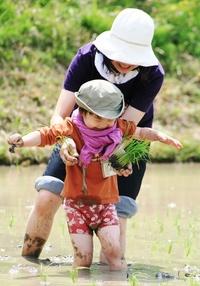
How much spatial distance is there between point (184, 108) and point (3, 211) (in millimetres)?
5168

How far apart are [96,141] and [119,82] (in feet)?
1.45

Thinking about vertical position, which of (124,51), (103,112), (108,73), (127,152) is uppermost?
(124,51)

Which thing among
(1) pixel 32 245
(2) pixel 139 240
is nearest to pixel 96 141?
(1) pixel 32 245

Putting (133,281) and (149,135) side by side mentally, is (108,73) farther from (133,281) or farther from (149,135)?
(133,281)

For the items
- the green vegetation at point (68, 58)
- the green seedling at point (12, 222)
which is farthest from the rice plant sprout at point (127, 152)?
the green vegetation at point (68, 58)

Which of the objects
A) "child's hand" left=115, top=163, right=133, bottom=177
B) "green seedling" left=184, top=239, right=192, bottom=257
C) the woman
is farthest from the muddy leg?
"green seedling" left=184, top=239, right=192, bottom=257

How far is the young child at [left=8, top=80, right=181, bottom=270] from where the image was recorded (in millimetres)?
5410

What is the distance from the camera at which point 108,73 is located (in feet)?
18.6

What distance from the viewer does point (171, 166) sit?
11102mm

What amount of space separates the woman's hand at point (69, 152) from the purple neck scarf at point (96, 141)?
0.08 metres

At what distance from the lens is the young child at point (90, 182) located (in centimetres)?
541

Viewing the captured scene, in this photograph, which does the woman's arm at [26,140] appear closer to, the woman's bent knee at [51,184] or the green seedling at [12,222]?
the woman's bent knee at [51,184]

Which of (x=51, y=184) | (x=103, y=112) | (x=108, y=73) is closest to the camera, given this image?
(x=103, y=112)

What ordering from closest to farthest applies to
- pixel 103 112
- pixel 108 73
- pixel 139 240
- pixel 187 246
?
pixel 103 112
pixel 108 73
pixel 187 246
pixel 139 240
